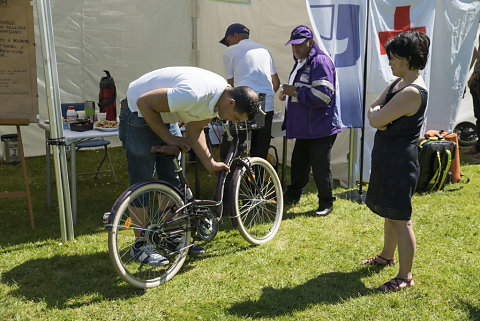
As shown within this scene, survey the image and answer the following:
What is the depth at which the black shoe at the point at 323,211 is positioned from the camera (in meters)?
4.32

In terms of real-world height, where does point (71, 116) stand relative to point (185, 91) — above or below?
below

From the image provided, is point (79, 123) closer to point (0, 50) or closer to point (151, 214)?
point (0, 50)

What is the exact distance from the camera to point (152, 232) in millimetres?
2963

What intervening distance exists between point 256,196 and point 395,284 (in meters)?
1.24

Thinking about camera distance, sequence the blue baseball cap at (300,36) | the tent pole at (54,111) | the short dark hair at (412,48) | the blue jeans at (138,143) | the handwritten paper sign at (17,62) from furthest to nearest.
→ the blue baseball cap at (300,36)
the handwritten paper sign at (17,62)
the tent pole at (54,111)
the blue jeans at (138,143)
the short dark hair at (412,48)

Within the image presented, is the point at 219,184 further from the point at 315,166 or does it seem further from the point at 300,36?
the point at 300,36

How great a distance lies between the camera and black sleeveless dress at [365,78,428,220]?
9.14ft

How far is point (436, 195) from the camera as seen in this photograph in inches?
193

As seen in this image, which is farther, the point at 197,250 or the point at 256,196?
the point at 256,196

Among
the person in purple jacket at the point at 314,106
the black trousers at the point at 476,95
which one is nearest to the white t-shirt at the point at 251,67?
the person in purple jacket at the point at 314,106

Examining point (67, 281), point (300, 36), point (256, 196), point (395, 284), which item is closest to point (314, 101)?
point (300, 36)

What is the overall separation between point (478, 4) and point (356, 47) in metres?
2.28

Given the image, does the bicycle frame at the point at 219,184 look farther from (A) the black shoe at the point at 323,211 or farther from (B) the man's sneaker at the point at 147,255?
(A) the black shoe at the point at 323,211

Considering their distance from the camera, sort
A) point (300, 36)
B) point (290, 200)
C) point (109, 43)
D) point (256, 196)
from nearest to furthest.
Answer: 1. point (256, 196)
2. point (300, 36)
3. point (290, 200)
4. point (109, 43)
